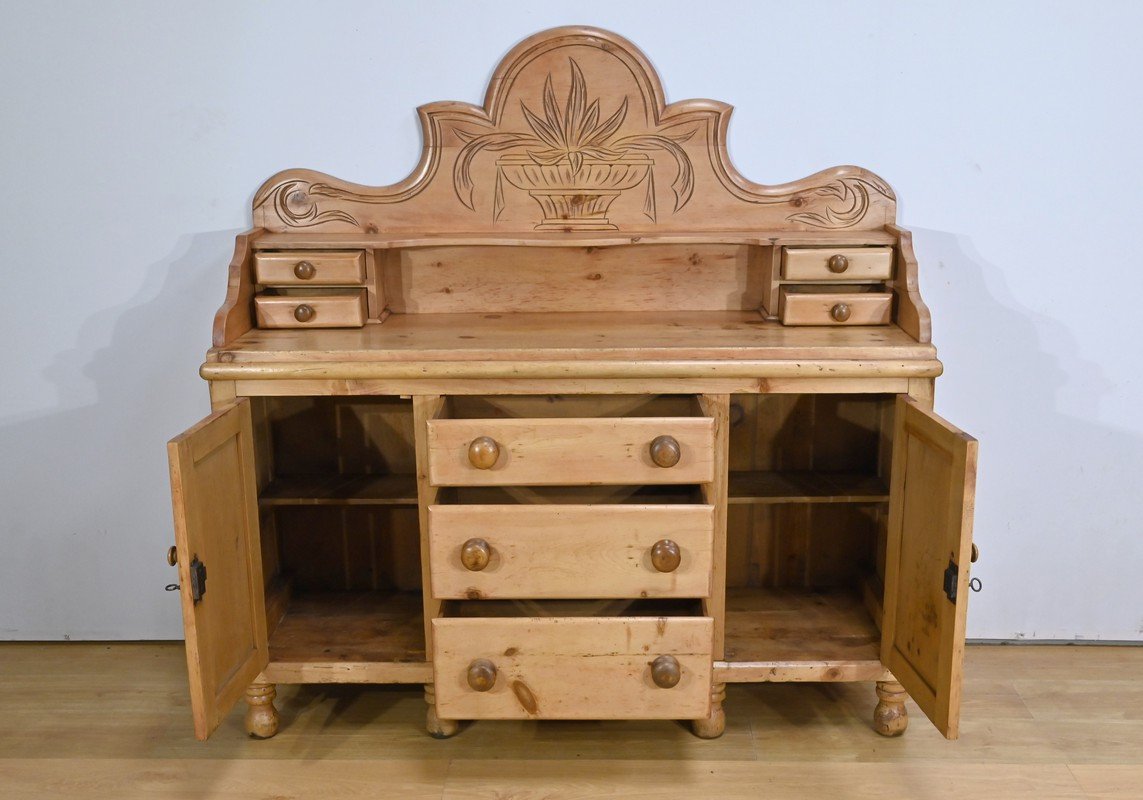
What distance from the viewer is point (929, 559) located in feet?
6.59

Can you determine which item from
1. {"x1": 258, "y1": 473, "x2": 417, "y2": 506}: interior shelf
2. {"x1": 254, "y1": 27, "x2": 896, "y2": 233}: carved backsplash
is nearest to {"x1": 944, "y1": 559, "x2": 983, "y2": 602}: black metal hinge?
{"x1": 254, "y1": 27, "x2": 896, "y2": 233}: carved backsplash

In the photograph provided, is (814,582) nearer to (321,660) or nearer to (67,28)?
(321,660)

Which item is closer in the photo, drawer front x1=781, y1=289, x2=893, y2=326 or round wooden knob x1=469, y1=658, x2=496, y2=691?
round wooden knob x1=469, y1=658, x2=496, y2=691

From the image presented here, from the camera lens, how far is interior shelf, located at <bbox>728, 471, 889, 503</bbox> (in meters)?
2.37

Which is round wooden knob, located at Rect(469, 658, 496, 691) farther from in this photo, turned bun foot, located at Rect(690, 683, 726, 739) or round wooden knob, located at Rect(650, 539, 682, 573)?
turned bun foot, located at Rect(690, 683, 726, 739)

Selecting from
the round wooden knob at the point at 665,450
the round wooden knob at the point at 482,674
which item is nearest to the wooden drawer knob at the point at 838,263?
the round wooden knob at the point at 665,450

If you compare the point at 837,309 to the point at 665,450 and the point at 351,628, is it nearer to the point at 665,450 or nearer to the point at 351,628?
the point at 665,450

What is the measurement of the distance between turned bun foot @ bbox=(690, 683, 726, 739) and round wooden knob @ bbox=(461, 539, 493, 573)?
2.18 feet

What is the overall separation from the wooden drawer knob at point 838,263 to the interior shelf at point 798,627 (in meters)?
0.85

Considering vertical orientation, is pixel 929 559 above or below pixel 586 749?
above

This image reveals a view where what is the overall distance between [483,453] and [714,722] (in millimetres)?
880

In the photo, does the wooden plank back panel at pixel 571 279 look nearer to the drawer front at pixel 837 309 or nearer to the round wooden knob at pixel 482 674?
the drawer front at pixel 837 309

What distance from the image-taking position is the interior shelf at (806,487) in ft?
7.79

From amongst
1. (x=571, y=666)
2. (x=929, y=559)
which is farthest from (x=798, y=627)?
(x=571, y=666)
